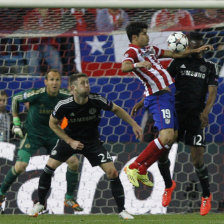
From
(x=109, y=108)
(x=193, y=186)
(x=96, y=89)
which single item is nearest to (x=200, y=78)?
(x=109, y=108)

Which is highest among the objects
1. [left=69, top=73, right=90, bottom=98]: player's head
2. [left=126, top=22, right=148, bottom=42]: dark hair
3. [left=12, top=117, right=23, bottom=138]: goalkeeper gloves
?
[left=126, top=22, right=148, bottom=42]: dark hair

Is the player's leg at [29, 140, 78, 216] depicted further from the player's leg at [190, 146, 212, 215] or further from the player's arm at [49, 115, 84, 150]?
the player's leg at [190, 146, 212, 215]

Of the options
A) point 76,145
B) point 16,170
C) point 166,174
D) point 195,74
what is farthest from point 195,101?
point 16,170

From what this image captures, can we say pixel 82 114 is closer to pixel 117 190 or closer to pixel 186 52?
pixel 117 190

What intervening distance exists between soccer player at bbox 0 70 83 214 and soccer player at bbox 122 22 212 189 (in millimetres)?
1130

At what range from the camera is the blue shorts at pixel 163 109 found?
694 centimetres

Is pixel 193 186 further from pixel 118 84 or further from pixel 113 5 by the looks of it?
pixel 113 5

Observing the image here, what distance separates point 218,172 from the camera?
27.1ft

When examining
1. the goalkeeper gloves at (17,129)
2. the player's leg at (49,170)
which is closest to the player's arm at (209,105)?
the player's leg at (49,170)

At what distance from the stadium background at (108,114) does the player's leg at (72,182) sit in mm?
378

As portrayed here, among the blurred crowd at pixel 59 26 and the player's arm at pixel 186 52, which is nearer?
the player's arm at pixel 186 52

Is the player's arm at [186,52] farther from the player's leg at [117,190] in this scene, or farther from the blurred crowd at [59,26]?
the player's leg at [117,190]

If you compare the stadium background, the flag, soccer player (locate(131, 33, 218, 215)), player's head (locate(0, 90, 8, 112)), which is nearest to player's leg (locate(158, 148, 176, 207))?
soccer player (locate(131, 33, 218, 215))

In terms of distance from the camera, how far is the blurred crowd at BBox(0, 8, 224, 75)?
784cm
